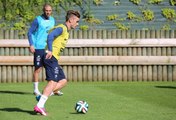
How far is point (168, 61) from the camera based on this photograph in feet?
57.0

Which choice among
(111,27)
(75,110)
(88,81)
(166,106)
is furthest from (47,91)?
(111,27)

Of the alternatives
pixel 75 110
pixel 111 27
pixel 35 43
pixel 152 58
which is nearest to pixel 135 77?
pixel 152 58

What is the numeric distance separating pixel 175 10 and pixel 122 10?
5.40ft

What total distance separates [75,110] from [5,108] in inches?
49.4

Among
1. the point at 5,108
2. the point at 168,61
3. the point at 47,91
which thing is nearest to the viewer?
the point at 47,91

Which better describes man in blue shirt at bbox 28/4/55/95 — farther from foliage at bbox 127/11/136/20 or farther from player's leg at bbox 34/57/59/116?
foliage at bbox 127/11/136/20

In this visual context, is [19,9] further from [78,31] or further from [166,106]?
[166,106]

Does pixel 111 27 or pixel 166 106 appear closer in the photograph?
pixel 166 106

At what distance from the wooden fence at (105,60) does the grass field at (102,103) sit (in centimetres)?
245

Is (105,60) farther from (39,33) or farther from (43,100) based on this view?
(43,100)

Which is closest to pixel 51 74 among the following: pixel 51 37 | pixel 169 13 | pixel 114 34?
pixel 51 37

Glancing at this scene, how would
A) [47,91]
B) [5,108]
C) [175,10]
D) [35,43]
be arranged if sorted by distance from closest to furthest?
[47,91] → [5,108] → [35,43] → [175,10]

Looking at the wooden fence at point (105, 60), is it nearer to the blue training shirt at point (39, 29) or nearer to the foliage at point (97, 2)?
the foliage at point (97, 2)

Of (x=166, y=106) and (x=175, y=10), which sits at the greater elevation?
(x=175, y=10)
